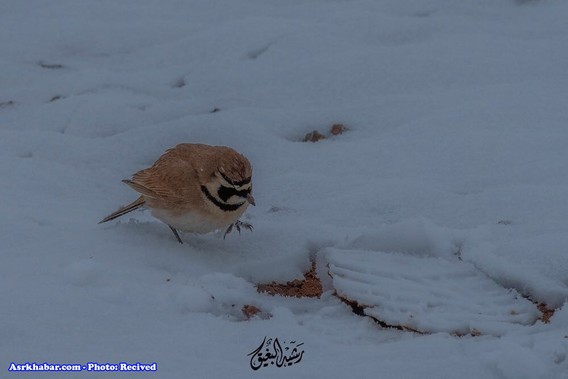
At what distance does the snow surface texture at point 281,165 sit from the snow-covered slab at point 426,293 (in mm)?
61

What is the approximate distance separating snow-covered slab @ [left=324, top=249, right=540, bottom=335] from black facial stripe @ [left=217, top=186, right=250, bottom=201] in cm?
49

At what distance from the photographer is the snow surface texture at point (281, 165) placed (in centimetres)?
329

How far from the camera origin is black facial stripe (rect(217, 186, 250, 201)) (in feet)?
13.9

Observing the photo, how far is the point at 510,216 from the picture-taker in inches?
166

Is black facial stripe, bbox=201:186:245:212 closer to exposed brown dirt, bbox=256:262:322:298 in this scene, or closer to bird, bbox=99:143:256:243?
bird, bbox=99:143:256:243

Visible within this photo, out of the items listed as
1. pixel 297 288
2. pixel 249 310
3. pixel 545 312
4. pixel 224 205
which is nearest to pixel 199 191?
pixel 224 205

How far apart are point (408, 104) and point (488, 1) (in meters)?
1.59

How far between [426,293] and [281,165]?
157cm

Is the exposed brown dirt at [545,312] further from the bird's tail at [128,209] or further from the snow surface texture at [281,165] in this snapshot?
the bird's tail at [128,209]

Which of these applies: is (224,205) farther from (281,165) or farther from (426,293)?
(426,293)
